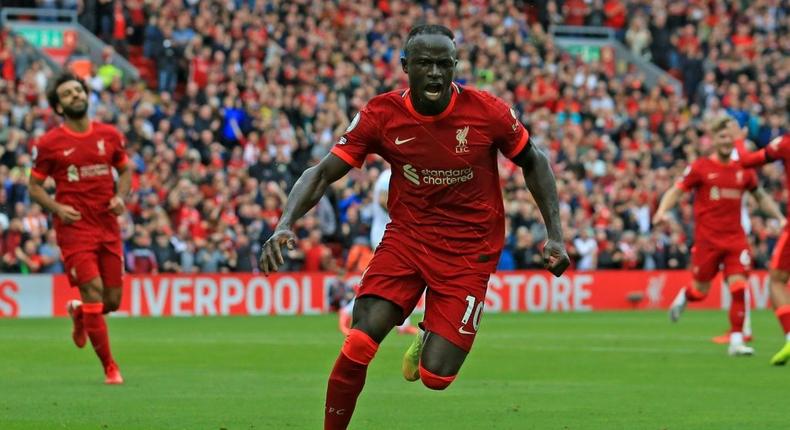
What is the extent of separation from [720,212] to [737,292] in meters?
1.01

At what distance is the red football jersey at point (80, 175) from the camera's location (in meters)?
14.3

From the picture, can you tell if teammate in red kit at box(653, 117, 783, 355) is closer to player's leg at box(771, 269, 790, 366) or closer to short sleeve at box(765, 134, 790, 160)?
player's leg at box(771, 269, 790, 366)

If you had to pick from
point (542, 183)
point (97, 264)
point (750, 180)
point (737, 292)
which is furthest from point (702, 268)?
point (542, 183)

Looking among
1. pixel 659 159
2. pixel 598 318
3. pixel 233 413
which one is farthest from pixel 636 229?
pixel 233 413

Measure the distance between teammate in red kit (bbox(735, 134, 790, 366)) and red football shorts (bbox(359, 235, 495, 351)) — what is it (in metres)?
7.56

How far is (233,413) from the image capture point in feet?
39.0

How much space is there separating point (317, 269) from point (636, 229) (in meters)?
7.38

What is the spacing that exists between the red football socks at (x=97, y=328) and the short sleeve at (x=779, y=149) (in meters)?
6.87

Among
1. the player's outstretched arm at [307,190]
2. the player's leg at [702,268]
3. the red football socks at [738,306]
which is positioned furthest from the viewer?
the player's leg at [702,268]

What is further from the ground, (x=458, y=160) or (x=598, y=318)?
(x=458, y=160)

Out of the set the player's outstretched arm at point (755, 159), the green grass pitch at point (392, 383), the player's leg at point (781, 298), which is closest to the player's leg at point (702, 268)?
the green grass pitch at point (392, 383)

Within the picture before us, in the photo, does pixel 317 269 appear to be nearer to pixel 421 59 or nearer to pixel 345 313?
pixel 345 313

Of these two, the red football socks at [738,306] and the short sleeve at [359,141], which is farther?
the red football socks at [738,306]

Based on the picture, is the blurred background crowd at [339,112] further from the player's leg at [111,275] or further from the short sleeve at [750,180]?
the player's leg at [111,275]
